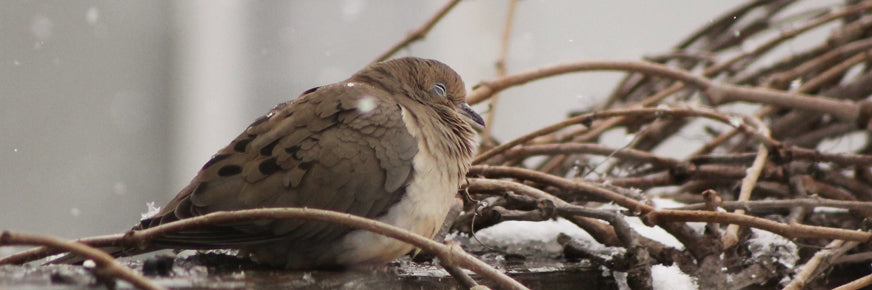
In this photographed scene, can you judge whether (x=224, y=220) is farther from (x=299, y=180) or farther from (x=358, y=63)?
(x=358, y=63)

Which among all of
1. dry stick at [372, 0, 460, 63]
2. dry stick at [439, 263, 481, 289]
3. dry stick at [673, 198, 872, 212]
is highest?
dry stick at [372, 0, 460, 63]

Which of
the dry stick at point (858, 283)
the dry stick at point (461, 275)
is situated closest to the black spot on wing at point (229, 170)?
the dry stick at point (461, 275)

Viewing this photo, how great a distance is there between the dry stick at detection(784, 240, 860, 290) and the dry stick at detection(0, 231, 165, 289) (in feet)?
2.62

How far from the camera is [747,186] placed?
53.6 inches

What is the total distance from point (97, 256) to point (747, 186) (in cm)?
100

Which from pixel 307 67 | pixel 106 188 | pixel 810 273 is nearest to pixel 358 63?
pixel 307 67

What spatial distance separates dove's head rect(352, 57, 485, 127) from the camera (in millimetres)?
1344

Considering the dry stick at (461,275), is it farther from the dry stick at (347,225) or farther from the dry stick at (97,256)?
the dry stick at (97,256)

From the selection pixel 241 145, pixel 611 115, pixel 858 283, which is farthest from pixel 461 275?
pixel 611 115

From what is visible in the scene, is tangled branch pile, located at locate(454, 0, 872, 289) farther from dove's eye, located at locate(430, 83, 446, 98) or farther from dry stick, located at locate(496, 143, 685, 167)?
dove's eye, located at locate(430, 83, 446, 98)

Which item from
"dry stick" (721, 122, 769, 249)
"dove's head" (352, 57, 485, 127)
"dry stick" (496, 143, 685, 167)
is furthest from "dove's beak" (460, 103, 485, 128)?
"dry stick" (721, 122, 769, 249)

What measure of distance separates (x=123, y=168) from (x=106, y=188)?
0.58 feet

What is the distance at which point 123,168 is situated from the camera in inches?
161

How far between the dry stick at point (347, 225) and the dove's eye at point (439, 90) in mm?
530
